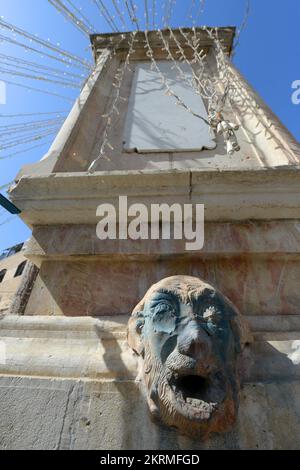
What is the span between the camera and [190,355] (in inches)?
45.7

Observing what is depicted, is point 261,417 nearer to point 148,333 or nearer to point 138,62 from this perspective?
point 148,333

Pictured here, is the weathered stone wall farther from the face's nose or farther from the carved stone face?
the face's nose

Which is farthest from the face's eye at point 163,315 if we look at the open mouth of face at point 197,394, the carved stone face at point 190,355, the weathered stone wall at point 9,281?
the weathered stone wall at point 9,281

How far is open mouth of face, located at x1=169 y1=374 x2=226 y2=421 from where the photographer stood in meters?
1.11

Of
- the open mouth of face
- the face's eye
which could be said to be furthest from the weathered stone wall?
the open mouth of face

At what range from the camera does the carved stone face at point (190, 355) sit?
3.73 ft

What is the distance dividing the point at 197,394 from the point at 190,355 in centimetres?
16

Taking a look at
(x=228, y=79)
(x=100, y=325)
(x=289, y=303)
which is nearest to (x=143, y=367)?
(x=100, y=325)

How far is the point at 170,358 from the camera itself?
47.4 inches

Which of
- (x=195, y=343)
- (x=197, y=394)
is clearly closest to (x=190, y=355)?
(x=195, y=343)

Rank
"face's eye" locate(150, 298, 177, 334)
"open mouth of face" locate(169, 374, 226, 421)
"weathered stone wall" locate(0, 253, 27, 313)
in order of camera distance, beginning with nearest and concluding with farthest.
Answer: "open mouth of face" locate(169, 374, 226, 421) < "face's eye" locate(150, 298, 177, 334) < "weathered stone wall" locate(0, 253, 27, 313)

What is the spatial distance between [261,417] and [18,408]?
3.51 ft

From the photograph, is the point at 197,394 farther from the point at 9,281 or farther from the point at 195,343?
the point at 9,281

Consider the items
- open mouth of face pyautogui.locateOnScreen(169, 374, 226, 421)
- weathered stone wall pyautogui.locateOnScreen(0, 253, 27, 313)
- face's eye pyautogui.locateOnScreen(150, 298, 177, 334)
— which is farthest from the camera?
weathered stone wall pyautogui.locateOnScreen(0, 253, 27, 313)
